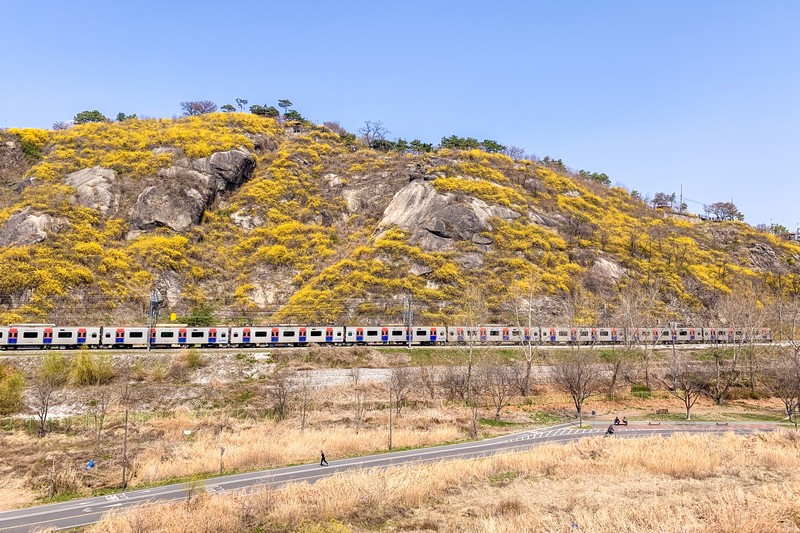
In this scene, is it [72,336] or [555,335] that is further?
[555,335]

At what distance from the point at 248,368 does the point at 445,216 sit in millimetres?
45219

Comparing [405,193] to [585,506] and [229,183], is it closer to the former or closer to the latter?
[229,183]

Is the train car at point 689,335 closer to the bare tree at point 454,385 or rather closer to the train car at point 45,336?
the bare tree at point 454,385

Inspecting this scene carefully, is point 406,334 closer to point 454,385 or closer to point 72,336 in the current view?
point 454,385

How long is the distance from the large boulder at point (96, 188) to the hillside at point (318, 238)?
30 cm

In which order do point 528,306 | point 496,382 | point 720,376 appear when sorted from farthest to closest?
point 528,306 < point 720,376 < point 496,382

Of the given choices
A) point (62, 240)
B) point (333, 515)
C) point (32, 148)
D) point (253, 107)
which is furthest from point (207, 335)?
point (253, 107)

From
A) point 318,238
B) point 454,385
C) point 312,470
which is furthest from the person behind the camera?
point 318,238

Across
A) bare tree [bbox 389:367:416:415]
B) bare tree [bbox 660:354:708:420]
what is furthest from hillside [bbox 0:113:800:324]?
bare tree [bbox 389:367:416:415]

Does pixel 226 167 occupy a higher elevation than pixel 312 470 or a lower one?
higher

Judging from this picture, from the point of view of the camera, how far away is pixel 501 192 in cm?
9200

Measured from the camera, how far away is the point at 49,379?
138 ft

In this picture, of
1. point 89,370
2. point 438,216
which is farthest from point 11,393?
point 438,216

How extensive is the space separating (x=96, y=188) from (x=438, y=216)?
60.4m
